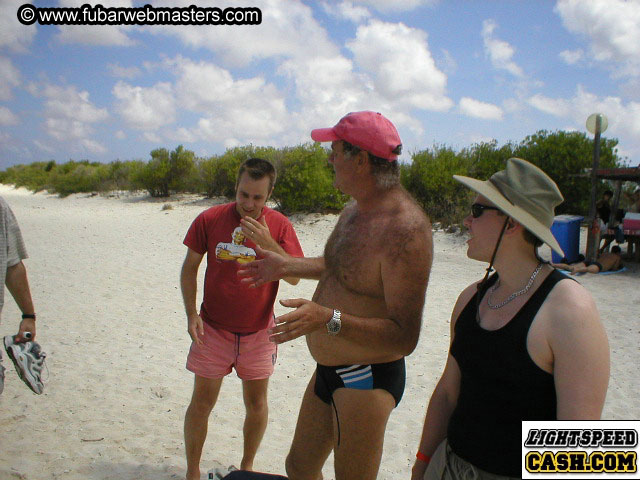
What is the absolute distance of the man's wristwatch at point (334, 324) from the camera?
1.87 meters

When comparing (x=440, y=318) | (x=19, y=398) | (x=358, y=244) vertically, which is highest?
(x=358, y=244)

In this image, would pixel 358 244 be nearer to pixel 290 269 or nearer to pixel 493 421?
pixel 290 269

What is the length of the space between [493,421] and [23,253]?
278cm

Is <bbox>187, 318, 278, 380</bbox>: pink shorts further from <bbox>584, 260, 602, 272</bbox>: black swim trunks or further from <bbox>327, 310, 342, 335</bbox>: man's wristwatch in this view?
<bbox>584, 260, 602, 272</bbox>: black swim trunks

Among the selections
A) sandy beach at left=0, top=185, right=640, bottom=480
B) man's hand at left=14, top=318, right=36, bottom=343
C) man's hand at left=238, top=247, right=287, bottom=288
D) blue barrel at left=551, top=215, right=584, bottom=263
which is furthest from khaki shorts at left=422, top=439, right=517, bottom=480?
blue barrel at left=551, top=215, right=584, bottom=263

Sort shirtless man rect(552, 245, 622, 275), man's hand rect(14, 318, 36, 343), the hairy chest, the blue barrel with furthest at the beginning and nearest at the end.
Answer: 1. the blue barrel
2. shirtless man rect(552, 245, 622, 275)
3. man's hand rect(14, 318, 36, 343)
4. the hairy chest

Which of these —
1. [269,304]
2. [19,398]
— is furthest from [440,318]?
[19,398]

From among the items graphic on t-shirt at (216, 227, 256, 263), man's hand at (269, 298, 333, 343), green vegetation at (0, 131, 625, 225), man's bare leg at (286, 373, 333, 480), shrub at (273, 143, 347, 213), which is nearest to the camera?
man's hand at (269, 298, 333, 343)

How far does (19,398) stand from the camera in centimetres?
446

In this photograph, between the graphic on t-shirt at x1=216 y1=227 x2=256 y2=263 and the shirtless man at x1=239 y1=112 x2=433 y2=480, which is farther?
the graphic on t-shirt at x1=216 y1=227 x2=256 y2=263

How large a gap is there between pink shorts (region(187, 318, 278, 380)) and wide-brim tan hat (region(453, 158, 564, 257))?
69.6 inches

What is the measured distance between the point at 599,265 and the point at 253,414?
10.5 metres

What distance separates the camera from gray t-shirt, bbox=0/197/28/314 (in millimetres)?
2719

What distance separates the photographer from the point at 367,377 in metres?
2.02
